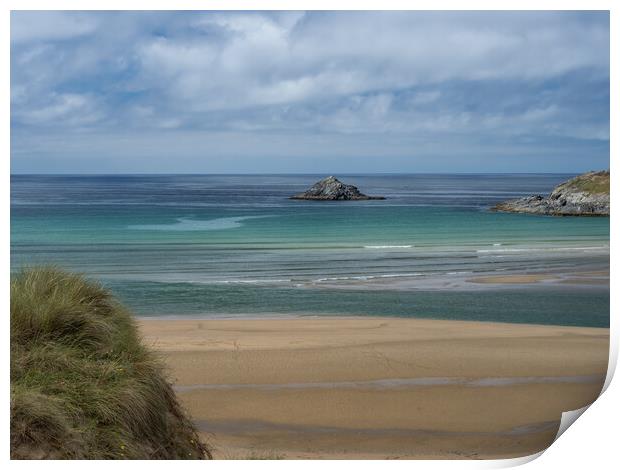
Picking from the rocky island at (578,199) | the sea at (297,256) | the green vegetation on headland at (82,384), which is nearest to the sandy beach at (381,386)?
the green vegetation on headland at (82,384)

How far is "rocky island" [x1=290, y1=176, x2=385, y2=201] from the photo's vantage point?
108 feet

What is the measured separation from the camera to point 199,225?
20.8 meters

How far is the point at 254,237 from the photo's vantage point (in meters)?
18.9

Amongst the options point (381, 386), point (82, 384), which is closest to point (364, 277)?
point (381, 386)

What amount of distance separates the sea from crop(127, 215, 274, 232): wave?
0.24 feet

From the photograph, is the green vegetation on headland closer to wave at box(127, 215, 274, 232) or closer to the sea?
the sea

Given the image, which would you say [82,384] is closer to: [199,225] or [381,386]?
[381,386]

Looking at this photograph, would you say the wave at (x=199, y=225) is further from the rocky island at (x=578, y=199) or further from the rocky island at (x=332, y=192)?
the rocky island at (x=578, y=199)

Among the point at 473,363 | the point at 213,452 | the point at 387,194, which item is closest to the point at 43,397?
the point at 213,452

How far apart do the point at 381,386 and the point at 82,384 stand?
106 inches

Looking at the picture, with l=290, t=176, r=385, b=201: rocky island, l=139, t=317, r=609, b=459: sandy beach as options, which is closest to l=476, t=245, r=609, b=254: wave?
l=139, t=317, r=609, b=459: sandy beach

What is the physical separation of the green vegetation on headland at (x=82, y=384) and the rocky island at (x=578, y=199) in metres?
11.9

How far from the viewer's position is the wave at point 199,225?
18541 millimetres
